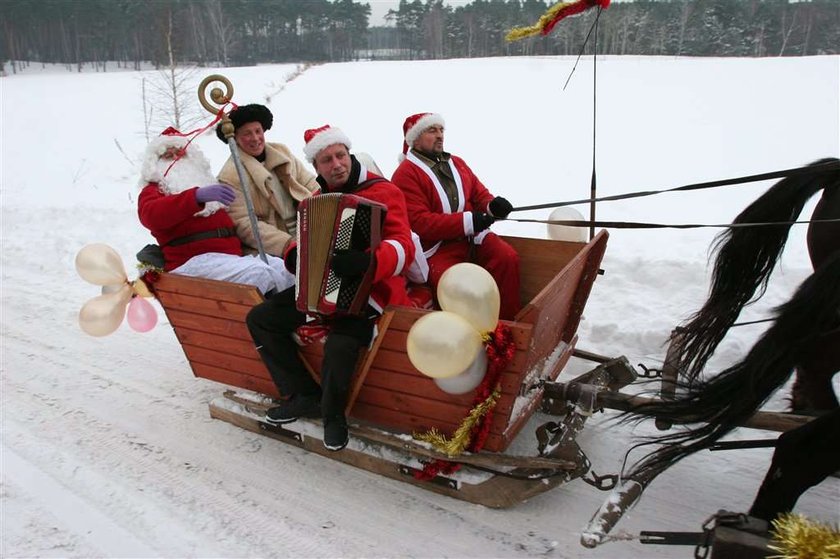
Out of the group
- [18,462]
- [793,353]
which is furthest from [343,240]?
[18,462]

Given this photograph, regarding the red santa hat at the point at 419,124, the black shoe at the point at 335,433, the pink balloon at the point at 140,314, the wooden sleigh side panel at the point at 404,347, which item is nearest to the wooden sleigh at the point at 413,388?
the wooden sleigh side panel at the point at 404,347

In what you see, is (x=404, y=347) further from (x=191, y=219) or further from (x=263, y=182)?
(x=263, y=182)

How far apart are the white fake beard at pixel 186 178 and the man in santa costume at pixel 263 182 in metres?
0.17

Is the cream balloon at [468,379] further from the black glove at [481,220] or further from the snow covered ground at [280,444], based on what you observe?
Result: the black glove at [481,220]

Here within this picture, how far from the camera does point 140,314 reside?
357 centimetres

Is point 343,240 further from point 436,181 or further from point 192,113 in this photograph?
point 192,113

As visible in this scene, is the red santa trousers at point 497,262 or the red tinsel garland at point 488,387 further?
the red santa trousers at point 497,262

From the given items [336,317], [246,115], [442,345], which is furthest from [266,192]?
[442,345]

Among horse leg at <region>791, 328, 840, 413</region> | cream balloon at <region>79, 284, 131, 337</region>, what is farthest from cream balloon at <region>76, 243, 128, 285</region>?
horse leg at <region>791, 328, 840, 413</region>

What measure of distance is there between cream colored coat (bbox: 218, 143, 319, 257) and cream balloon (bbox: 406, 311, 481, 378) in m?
1.84

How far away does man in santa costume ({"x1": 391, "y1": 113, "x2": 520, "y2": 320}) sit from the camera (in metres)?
3.60

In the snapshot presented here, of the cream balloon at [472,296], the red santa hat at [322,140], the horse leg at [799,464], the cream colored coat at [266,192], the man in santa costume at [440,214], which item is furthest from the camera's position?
the cream colored coat at [266,192]

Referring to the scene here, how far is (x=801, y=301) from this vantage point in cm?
223

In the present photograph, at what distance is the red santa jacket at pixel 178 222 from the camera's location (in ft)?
11.0
